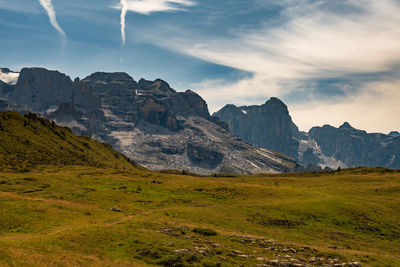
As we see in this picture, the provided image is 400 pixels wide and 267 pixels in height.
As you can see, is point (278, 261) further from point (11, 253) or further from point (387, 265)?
point (11, 253)

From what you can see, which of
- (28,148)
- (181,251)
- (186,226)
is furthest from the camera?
(28,148)

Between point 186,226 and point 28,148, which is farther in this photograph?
point 28,148

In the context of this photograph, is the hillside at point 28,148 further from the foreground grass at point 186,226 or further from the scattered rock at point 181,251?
the scattered rock at point 181,251

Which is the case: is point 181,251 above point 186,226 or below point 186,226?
above

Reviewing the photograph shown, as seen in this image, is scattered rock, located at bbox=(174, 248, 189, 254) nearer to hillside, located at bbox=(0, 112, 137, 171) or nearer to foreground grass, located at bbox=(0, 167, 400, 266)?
foreground grass, located at bbox=(0, 167, 400, 266)

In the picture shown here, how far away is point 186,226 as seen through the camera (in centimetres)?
4741

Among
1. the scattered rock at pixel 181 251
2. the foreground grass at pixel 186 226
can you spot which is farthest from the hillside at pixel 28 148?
the scattered rock at pixel 181 251

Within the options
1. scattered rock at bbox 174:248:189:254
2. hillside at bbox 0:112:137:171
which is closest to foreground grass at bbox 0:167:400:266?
scattered rock at bbox 174:248:189:254

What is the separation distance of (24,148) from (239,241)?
141729mm

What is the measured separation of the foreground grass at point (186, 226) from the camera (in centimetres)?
3391

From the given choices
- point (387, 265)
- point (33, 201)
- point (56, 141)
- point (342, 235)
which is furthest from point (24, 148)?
point (387, 265)

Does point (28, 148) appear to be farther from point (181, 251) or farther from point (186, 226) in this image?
point (181, 251)

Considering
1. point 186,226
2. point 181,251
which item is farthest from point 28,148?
point 181,251

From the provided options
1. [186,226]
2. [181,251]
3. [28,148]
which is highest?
[28,148]
